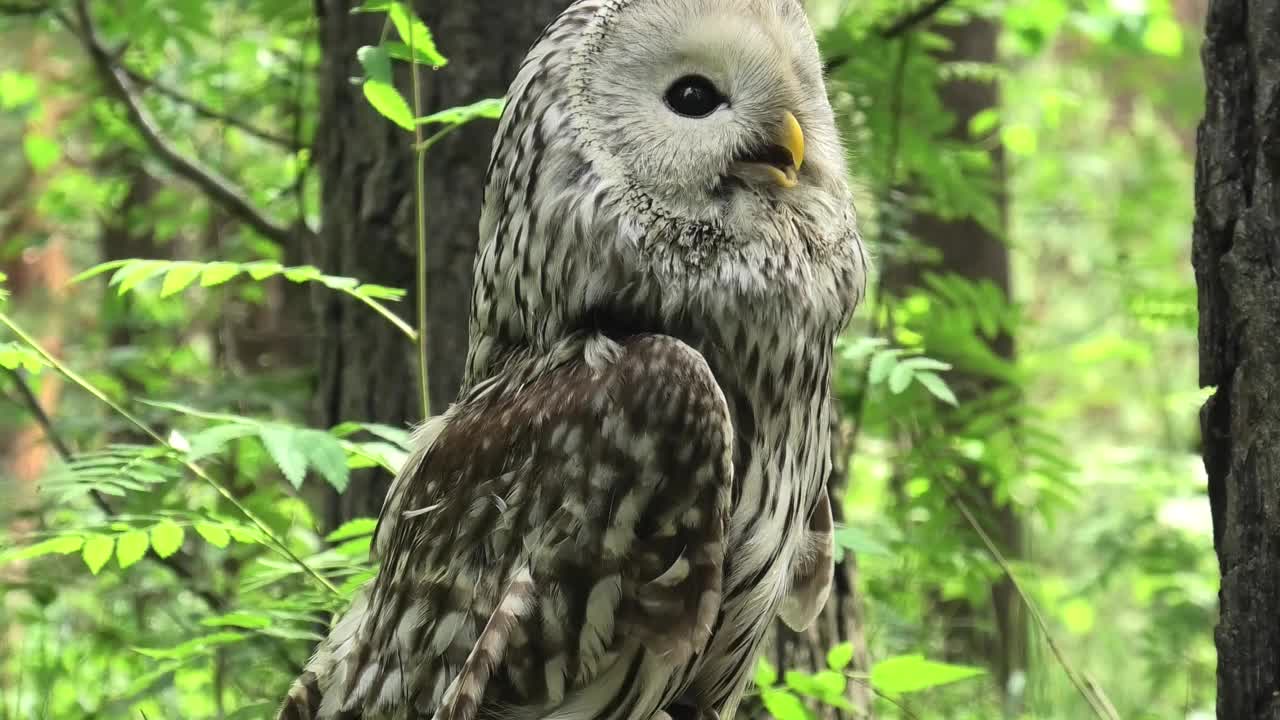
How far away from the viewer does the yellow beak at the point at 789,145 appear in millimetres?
1674

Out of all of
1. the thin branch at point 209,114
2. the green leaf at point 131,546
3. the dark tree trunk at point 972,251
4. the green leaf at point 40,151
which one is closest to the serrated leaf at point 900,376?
the green leaf at point 131,546

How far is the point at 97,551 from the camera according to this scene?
1.95 m

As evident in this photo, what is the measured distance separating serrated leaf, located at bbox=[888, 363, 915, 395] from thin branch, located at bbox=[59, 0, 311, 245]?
1.97 metres

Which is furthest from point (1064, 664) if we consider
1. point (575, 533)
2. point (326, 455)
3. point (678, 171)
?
point (326, 455)

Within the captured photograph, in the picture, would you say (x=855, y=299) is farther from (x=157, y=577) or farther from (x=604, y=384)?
(x=157, y=577)

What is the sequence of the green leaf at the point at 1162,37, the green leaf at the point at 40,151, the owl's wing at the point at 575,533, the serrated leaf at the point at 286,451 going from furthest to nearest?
the green leaf at the point at 40,151, the green leaf at the point at 1162,37, the serrated leaf at the point at 286,451, the owl's wing at the point at 575,533

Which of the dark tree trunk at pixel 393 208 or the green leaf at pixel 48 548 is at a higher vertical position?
the dark tree trunk at pixel 393 208

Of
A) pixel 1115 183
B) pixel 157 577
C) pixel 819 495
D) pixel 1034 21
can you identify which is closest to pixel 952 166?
pixel 1034 21

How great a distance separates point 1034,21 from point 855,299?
2575 mm

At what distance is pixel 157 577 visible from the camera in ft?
13.0

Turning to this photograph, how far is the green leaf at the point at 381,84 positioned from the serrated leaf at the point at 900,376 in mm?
972

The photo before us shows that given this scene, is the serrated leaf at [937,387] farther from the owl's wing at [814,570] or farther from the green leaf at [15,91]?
the green leaf at [15,91]

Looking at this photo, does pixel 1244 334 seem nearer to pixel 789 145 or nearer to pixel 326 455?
pixel 789 145

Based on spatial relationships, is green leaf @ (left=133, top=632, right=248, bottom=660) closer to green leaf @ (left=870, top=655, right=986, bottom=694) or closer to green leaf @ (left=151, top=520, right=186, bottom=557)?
green leaf @ (left=151, top=520, right=186, bottom=557)
